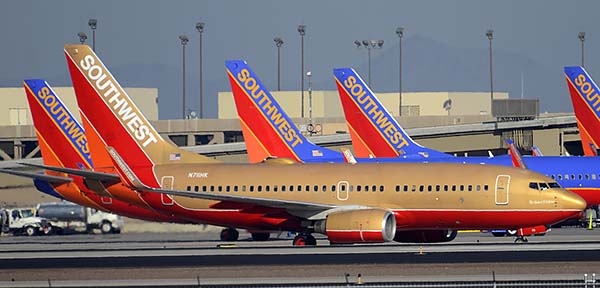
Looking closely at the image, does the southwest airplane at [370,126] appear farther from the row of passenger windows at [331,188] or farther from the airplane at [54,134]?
the row of passenger windows at [331,188]

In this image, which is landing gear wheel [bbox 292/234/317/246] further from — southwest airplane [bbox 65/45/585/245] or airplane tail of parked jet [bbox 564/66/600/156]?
airplane tail of parked jet [bbox 564/66/600/156]

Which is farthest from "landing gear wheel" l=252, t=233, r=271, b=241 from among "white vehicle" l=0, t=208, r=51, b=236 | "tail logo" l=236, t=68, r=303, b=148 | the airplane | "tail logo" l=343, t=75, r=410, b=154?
"white vehicle" l=0, t=208, r=51, b=236

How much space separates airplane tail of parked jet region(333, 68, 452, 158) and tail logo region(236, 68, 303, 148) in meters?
7.26

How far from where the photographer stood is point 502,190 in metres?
55.0

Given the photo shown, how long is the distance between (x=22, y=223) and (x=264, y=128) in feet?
77.0

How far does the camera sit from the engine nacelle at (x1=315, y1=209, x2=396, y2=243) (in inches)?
2126

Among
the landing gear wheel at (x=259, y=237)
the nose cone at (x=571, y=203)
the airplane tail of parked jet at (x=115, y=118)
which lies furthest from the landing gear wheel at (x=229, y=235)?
the nose cone at (x=571, y=203)

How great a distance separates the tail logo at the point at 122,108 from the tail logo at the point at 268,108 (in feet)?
52.5

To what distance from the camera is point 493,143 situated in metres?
113

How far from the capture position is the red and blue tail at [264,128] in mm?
76000

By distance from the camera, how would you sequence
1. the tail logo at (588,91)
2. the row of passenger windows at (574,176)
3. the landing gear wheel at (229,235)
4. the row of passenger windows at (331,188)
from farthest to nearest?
the tail logo at (588,91) → the row of passenger windows at (574,176) → the landing gear wheel at (229,235) → the row of passenger windows at (331,188)

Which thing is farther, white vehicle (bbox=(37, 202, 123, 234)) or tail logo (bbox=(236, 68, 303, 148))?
white vehicle (bbox=(37, 202, 123, 234))

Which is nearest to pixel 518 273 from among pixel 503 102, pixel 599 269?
pixel 599 269

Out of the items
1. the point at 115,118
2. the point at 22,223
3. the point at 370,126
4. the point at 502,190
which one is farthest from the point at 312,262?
the point at 22,223
